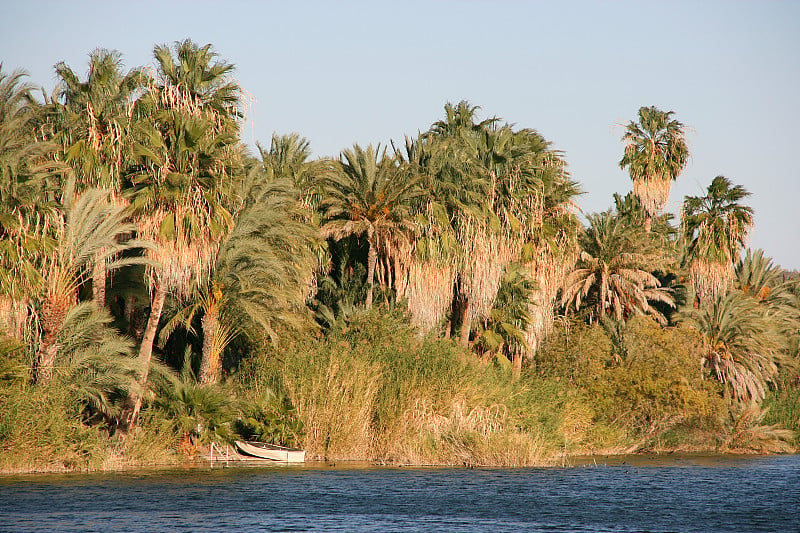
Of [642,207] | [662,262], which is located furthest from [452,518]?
[642,207]

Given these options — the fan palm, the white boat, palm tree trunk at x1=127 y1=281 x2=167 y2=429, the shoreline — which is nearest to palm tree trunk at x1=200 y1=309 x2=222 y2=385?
palm tree trunk at x1=127 y1=281 x2=167 y2=429

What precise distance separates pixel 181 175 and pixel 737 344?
1207 inches

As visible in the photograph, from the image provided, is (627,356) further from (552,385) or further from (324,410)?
(324,410)

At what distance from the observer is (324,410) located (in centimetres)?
3209

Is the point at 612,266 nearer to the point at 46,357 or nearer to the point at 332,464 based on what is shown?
the point at 332,464

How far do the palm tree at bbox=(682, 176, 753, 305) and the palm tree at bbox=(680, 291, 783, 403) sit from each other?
1.71 m

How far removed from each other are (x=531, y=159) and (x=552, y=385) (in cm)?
913

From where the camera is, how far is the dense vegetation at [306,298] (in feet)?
93.1

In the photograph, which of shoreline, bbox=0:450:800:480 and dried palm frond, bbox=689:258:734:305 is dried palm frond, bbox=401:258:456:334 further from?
dried palm frond, bbox=689:258:734:305

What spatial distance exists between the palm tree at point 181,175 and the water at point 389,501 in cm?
561

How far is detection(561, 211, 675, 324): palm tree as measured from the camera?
4803 cm

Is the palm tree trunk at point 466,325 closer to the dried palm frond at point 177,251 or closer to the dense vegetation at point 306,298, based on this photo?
the dense vegetation at point 306,298

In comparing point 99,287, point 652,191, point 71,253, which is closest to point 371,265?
point 99,287

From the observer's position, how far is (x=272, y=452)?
3138 centimetres
